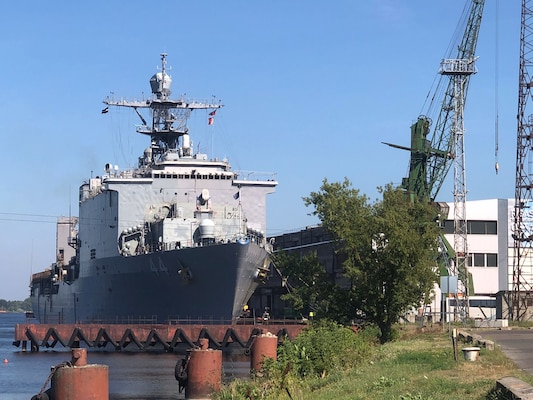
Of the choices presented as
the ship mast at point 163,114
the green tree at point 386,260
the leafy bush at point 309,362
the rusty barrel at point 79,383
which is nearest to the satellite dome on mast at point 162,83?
the ship mast at point 163,114

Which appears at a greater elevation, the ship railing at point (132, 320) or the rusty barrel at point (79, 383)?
the rusty barrel at point (79, 383)

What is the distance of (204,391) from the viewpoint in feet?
86.2

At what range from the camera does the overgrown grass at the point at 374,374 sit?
18.1 metres

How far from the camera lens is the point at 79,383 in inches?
728

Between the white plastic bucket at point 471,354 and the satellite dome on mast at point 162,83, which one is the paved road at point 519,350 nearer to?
the white plastic bucket at point 471,354

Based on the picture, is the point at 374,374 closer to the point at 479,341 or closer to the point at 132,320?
the point at 479,341

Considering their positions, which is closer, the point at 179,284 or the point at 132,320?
the point at 179,284

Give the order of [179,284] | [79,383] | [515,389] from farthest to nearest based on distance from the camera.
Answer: [179,284]
[79,383]
[515,389]

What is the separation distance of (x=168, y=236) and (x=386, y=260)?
72.9 feet

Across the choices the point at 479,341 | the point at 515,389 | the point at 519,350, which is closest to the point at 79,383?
the point at 515,389

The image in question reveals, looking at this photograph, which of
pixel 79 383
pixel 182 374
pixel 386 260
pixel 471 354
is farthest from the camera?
pixel 386 260

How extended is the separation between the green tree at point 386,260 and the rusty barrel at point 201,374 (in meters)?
12.1

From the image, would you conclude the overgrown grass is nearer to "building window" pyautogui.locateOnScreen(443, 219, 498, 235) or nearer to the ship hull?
the ship hull

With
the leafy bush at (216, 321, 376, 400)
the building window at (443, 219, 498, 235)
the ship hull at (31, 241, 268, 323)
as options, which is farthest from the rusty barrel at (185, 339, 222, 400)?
the building window at (443, 219, 498, 235)
